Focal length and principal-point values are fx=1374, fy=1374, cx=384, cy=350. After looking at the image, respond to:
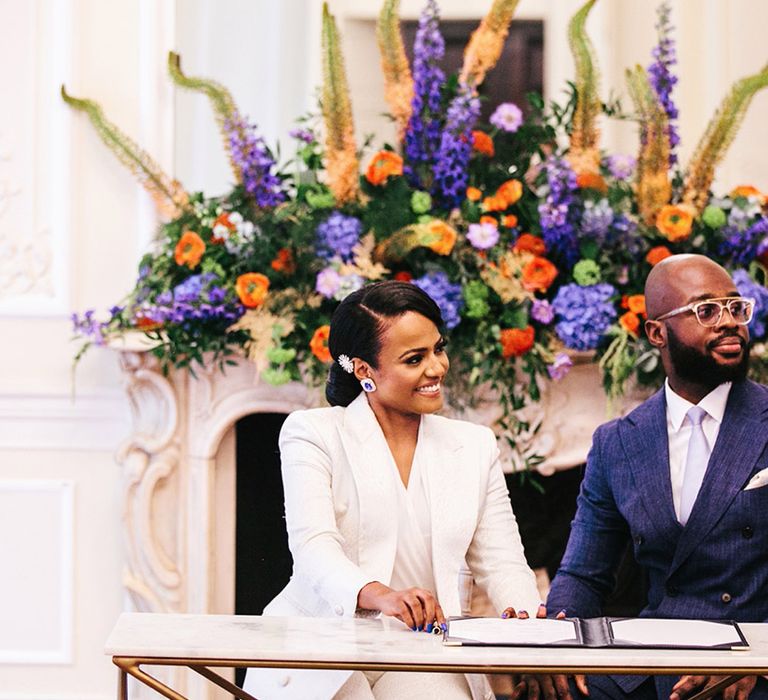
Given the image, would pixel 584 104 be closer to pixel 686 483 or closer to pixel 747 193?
pixel 747 193

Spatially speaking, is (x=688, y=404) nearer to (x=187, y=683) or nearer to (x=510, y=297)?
(x=510, y=297)

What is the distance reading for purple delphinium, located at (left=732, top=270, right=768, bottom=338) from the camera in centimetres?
403

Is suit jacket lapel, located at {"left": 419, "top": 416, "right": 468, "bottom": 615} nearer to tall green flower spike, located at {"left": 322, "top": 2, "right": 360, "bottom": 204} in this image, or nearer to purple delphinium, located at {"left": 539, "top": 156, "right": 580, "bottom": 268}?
purple delphinium, located at {"left": 539, "top": 156, "right": 580, "bottom": 268}

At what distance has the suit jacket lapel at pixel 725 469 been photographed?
2.88 m

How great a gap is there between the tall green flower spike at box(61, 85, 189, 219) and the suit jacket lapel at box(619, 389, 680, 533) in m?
1.93

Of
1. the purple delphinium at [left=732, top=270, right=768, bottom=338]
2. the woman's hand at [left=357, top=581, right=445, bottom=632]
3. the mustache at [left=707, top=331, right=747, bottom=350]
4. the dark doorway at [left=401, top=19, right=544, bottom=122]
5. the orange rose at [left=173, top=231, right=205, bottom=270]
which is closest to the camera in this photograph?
the woman's hand at [left=357, top=581, right=445, bottom=632]

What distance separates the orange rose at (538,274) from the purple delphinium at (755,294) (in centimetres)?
54

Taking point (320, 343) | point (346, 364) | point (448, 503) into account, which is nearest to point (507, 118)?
point (320, 343)

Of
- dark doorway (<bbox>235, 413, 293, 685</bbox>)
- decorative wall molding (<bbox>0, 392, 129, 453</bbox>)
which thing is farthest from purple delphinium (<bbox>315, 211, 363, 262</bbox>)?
decorative wall molding (<bbox>0, 392, 129, 453</bbox>)

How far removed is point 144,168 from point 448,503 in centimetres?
199

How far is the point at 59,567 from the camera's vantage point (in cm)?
468

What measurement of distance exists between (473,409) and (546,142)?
2.87ft

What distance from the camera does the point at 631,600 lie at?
15.2 ft

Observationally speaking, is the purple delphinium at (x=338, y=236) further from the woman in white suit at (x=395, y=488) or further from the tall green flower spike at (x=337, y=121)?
the woman in white suit at (x=395, y=488)
